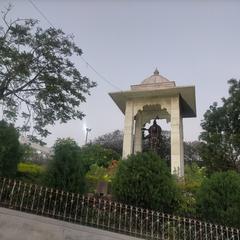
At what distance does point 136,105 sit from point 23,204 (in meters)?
10.7

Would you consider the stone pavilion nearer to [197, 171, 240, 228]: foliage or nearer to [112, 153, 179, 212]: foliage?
[197, 171, 240, 228]: foliage

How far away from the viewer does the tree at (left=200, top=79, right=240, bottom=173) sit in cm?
1606

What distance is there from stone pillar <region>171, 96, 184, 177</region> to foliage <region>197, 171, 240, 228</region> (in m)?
5.84

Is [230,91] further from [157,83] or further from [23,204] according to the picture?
[23,204]

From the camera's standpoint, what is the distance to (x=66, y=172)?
904cm

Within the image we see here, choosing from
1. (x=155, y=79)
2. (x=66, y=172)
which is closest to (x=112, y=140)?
(x=155, y=79)

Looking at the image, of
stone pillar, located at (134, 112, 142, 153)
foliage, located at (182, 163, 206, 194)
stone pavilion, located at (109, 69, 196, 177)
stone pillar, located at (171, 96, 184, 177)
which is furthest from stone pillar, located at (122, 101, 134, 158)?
foliage, located at (182, 163, 206, 194)

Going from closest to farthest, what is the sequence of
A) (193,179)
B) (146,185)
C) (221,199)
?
1. (221,199)
2. (146,185)
3. (193,179)

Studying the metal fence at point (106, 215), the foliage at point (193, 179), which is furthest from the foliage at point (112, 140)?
the metal fence at point (106, 215)

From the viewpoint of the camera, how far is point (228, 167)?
16.0m

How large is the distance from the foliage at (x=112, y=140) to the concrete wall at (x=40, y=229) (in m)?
21.8

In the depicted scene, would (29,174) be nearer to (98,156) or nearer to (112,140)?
(98,156)


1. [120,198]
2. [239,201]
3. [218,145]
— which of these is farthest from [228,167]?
[120,198]

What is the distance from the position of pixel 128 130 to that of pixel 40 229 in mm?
10491
